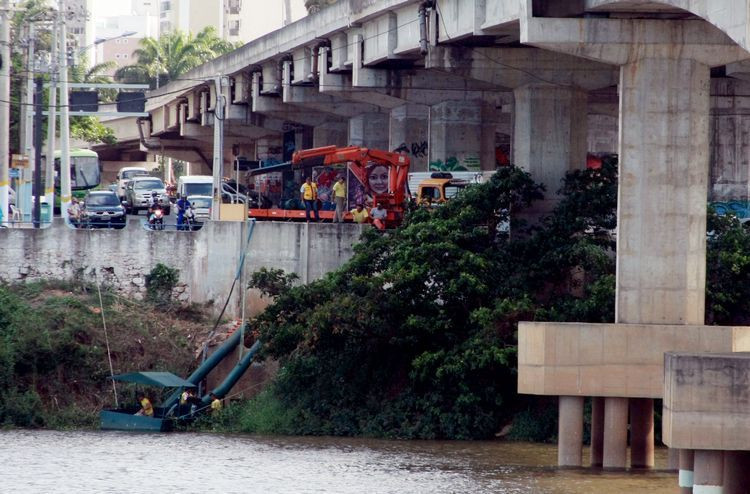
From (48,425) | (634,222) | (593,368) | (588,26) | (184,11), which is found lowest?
(48,425)

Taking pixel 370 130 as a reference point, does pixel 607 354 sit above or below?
A: below

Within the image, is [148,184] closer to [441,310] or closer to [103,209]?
[103,209]

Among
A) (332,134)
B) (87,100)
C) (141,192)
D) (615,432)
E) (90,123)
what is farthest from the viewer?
(90,123)

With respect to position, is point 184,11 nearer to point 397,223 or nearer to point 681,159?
point 397,223

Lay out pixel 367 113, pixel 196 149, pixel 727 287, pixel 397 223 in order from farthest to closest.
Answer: pixel 196 149
pixel 367 113
pixel 397 223
pixel 727 287

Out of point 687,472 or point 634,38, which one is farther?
point 634,38

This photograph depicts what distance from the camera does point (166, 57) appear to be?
11412 centimetres

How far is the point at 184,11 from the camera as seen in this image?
534ft

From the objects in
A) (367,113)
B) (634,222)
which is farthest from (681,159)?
(367,113)

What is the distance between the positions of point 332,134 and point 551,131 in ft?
84.6

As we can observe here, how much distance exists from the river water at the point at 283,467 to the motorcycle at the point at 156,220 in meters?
11.2

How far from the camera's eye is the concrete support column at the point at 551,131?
3766 centimetres

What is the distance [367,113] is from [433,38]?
1876cm

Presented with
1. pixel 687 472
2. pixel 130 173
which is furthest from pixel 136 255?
pixel 130 173
